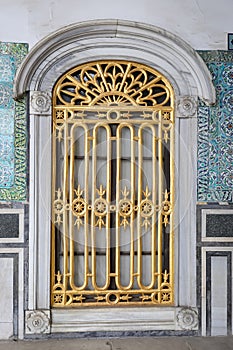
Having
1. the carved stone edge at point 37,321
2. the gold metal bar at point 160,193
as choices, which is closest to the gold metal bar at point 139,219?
the gold metal bar at point 160,193

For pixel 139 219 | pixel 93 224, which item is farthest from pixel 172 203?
pixel 93 224

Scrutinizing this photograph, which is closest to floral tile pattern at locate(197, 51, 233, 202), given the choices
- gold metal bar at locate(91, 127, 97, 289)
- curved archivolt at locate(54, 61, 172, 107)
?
curved archivolt at locate(54, 61, 172, 107)

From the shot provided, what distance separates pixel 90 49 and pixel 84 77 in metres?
0.19

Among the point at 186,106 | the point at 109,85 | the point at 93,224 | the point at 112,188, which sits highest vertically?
the point at 109,85

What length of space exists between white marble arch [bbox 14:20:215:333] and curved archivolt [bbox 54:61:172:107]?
5 cm

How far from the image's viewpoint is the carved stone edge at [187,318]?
3135mm

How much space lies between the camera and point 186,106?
10.4ft

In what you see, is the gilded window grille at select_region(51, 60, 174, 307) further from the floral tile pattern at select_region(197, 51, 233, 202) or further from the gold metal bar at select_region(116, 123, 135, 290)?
the floral tile pattern at select_region(197, 51, 233, 202)

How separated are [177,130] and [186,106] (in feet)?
0.56

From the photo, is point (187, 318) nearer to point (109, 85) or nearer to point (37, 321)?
point (37, 321)

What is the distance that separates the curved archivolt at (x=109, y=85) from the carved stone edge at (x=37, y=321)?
139cm

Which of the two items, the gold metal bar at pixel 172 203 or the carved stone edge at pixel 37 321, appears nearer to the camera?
the carved stone edge at pixel 37 321

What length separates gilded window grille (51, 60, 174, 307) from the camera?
3133 millimetres

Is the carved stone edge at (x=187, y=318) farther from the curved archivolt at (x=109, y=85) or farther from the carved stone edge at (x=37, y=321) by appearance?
the curved archivolt at (x=109, y=85)
